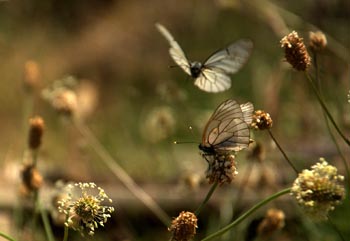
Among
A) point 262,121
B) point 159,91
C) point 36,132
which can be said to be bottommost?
point 262,121

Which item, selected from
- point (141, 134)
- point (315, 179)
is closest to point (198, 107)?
point (141, 134)

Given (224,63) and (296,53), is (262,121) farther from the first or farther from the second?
(224,63)

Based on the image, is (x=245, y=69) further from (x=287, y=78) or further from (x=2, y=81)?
(x=2, y=81)

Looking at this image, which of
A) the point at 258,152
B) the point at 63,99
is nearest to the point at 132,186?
the point at 63,99

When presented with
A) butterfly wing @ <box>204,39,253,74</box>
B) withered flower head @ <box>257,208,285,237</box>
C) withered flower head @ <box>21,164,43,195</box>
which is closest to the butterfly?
butterfly wing @ <box>204,39,253,74</box>

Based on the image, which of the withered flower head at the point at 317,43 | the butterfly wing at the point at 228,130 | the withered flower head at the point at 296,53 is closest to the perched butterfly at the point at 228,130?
the butterfly wing at the point at 228,130

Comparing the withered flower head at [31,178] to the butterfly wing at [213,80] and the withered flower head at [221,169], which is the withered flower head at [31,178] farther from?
the withered flower head at [221,169]
